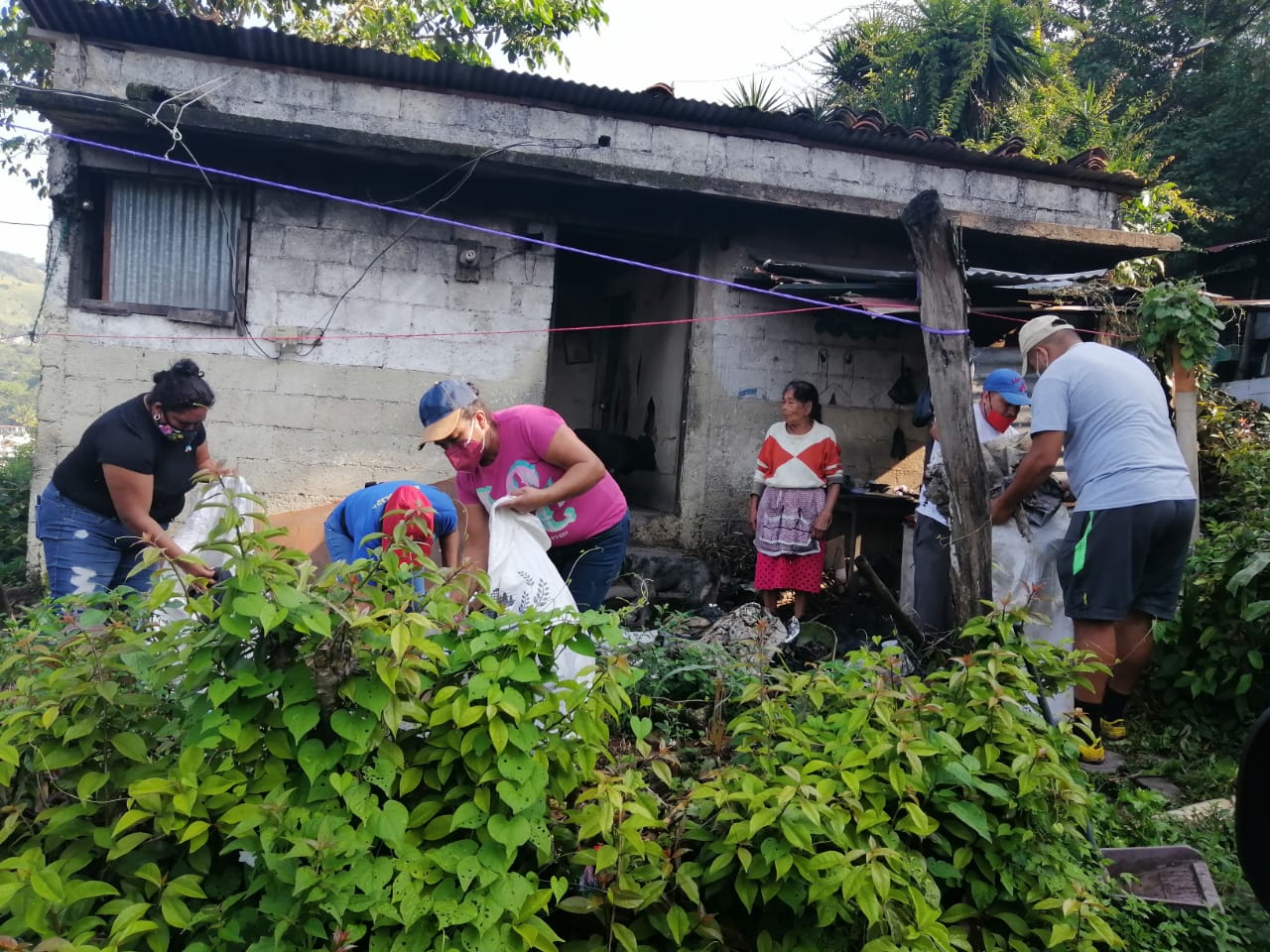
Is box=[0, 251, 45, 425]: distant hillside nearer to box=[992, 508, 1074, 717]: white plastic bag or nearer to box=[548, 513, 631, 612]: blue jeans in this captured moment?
box=[548, 513, 631, 612]: blue jeans

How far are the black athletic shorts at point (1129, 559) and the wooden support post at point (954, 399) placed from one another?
0.40 metres

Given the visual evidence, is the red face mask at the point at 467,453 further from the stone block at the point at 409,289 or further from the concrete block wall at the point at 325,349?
the stone block at the point at 409,289

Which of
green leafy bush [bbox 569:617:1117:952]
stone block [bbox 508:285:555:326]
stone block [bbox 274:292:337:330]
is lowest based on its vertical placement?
green leafy bush [bbox 569:617:1117:952]

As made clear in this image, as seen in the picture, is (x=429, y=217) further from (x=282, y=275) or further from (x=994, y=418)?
(x=994, y=418)

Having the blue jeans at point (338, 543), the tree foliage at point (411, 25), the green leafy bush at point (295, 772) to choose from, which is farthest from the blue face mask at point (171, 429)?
the tree foliage at point (411, 25)

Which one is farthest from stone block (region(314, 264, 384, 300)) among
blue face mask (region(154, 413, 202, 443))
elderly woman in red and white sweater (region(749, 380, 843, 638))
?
elderly woman in red and white sweater (region(749, 380, 843, 638))

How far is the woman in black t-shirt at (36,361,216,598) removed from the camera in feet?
12.1

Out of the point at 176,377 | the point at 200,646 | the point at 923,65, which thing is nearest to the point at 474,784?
the point at 200,646

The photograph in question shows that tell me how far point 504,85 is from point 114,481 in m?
4.13

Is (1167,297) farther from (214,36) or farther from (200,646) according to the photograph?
(214,36)

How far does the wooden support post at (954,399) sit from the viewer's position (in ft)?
11.6

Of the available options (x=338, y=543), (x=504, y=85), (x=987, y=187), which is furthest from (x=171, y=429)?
(x=987, y=187)

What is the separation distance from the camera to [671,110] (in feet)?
21.9

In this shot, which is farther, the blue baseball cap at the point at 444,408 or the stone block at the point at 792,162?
the stone block at the point at 792,162
